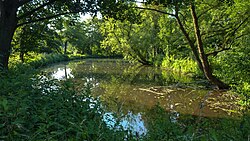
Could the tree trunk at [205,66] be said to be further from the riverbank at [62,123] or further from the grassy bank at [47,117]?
the grassy bank at [47,117]

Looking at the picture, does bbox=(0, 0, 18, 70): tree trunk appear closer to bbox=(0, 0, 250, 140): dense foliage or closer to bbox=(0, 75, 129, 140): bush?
bbox=(0, 0, 250, 140): dense foliage

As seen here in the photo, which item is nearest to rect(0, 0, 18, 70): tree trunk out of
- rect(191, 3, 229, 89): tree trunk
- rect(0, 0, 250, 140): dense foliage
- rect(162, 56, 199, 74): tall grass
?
rect(0, 0, 250, 140): dense foliage

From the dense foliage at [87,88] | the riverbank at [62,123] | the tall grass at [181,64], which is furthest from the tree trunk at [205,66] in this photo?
the riverbank at [62,123]

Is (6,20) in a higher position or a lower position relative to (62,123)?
higher

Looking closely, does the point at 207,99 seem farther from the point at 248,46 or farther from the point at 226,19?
the point at 226,19

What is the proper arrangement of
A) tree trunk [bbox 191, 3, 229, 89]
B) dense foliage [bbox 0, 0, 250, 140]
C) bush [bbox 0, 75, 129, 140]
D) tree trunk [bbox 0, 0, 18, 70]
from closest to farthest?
bush [bbox 0, 75, 129, 140] < dense foliage [bbox 0, 0, 250, 140] < tree trunk [bbox 0, 0, 18, 70] < tree trunk [bbox 191, 3, 229, 89]

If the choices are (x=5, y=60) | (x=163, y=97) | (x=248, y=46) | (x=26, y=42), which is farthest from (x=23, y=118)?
(x=163, y=97)

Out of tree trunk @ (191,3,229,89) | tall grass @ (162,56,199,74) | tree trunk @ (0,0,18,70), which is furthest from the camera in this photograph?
tall grass @ (162,56,199,74)

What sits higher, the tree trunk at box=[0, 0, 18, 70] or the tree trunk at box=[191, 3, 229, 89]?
the tree trunk at box=[0, 0, 18, 70]

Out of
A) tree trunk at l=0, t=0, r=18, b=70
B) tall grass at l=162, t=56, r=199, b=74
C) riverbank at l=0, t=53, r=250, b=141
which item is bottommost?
tall grass at l=162, t=56, r=199, b=74

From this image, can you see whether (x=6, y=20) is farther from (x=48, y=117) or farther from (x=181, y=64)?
(x=181, y=64)

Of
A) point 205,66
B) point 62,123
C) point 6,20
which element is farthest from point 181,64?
point 62,123

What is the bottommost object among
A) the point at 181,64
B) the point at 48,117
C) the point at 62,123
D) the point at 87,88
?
the point at 181,64

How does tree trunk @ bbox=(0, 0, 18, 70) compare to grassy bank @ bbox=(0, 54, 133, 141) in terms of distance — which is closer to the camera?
grassy bank @ bbox=(0, 54, 133, 141)
